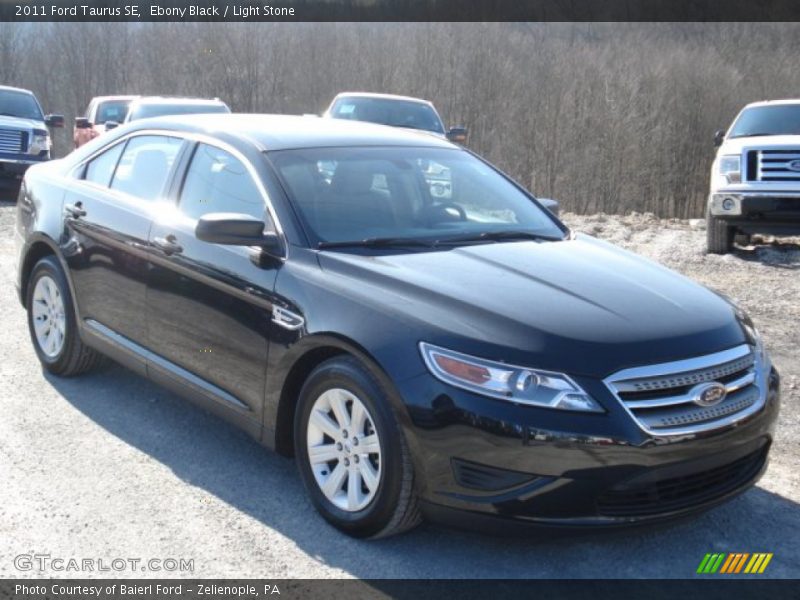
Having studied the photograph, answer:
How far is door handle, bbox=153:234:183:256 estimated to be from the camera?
4.77 metres

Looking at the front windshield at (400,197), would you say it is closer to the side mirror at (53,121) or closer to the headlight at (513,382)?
the headlight at (513,382)

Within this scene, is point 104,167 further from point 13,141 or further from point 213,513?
point 13,141

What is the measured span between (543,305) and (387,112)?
42.9 feet

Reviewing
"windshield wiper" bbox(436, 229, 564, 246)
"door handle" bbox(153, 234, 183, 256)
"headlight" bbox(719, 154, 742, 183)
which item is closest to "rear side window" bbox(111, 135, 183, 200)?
"door handle" bbox(153, 234, 183, 256)

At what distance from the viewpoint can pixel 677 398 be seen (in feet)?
11.5

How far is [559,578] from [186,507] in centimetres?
168

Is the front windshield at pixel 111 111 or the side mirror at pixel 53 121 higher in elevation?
the front windshield at pixel 111 111

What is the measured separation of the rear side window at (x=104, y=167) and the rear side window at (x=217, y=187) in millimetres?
930

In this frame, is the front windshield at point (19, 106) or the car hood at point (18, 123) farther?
the front windshield at point (19, 106)

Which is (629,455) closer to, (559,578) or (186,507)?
(559,578)

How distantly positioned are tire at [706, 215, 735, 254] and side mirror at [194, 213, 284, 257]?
8.46m

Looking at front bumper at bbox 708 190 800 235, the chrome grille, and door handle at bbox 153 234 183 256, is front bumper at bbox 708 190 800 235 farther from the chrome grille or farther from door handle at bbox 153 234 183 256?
door handle at bbox 153 234 183 256

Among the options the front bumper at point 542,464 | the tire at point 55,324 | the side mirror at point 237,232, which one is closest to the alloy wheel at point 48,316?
the tire at point 55,324

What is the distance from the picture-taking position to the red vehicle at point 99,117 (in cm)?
1894
